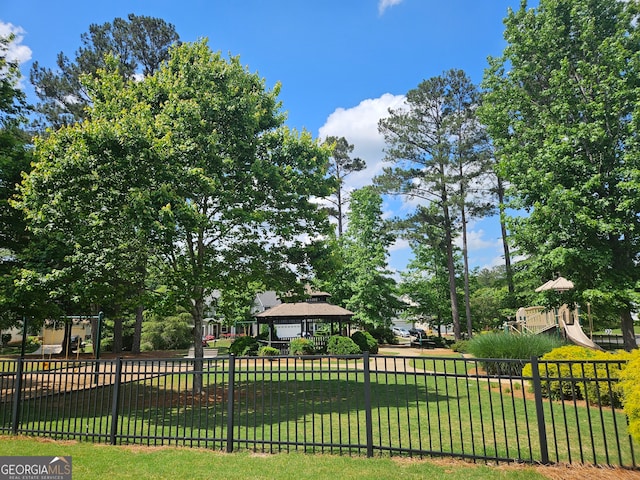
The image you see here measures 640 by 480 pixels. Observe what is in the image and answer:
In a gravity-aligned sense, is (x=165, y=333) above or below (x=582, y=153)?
below

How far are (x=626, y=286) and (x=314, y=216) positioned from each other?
1058cm

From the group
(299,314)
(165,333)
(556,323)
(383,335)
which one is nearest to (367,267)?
(383,335)

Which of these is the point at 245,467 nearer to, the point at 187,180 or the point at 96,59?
the point at 187,180

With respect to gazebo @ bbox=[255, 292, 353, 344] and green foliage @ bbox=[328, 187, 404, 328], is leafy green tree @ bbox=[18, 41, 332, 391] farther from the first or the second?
green foliage @ bbox=[328, 187, 404, 328]

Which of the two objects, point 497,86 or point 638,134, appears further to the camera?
point 497,86

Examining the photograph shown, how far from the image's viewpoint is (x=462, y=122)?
94.0ft

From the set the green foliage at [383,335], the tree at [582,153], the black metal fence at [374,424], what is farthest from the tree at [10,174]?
the green foliage at [383,335]

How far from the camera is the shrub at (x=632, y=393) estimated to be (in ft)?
16.3

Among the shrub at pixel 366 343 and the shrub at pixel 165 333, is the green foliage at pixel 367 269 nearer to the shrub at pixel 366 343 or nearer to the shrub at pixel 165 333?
the shrub at pixel 366 343

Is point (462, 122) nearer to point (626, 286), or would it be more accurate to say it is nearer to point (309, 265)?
point (626, 286)

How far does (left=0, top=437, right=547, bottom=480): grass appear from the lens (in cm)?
529

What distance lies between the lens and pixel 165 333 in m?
30.1

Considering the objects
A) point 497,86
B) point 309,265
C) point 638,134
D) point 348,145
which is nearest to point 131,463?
point 309,265

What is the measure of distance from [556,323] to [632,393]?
59.1ft
